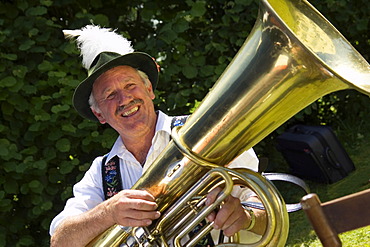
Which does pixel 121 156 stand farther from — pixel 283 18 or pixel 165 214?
pixel 283 18

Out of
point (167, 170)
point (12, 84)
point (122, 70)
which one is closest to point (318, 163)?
point (12, 84)

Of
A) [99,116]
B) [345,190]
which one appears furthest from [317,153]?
[99,116]

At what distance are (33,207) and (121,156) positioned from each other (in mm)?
1886

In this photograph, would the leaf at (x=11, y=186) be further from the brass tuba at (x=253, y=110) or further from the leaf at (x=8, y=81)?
the brass tuba at (x=253, y=110)

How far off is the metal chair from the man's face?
1.36 m

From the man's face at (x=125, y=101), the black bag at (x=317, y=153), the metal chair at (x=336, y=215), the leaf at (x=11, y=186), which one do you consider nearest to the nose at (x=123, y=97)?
the man's face at (x=125, y=101)

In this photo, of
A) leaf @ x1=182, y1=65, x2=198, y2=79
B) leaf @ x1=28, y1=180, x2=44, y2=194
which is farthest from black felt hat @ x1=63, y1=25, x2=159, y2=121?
leaf @ x1=182, y1=65, x2=198, y2=79

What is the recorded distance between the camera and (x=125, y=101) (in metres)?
2.84

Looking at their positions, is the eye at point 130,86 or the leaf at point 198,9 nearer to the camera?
the eye at point 130,86

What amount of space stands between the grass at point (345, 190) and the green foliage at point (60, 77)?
3.66 ft

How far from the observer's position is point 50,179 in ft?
15.1

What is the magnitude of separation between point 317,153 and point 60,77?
208cm

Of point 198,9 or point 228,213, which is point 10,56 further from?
point 228,213

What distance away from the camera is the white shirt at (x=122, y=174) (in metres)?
2.84
